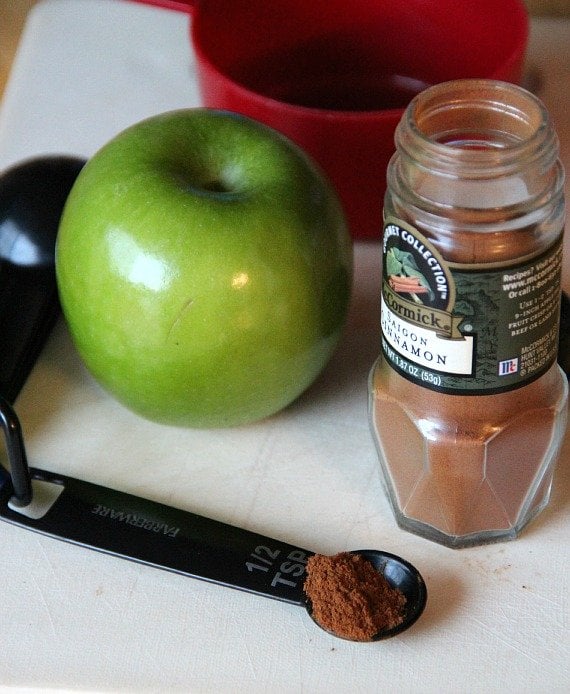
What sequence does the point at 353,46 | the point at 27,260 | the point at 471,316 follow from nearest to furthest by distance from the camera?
the point at 471,316
the point at 27,260
the point at 353,46

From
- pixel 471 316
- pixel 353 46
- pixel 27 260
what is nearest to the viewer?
pixel 471 316

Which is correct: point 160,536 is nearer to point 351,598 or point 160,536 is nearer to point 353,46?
point 351,598

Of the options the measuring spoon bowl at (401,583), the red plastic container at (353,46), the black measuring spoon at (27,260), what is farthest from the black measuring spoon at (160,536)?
the red plastic container at (353,46)

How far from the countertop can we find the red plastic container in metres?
0.15

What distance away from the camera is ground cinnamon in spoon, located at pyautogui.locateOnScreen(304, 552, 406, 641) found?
0.54 meters

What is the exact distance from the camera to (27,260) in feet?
2.38

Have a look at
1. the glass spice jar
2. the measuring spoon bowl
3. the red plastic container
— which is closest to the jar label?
the glass spice jar

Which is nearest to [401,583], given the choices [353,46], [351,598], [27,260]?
[351,598]

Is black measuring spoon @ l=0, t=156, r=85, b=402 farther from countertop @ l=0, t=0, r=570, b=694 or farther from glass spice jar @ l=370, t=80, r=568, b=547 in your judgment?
glass spice jar @ l=370, t=80, r=568, b=547

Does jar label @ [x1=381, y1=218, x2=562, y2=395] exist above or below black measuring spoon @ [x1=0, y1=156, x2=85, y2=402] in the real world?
above

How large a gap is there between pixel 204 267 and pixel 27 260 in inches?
8.1

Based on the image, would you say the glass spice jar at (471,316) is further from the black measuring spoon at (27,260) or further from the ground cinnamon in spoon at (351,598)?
the black measuring spoon at (27,260)

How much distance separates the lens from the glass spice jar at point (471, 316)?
0.50 metres

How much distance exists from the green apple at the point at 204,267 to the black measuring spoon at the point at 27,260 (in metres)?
0.08
